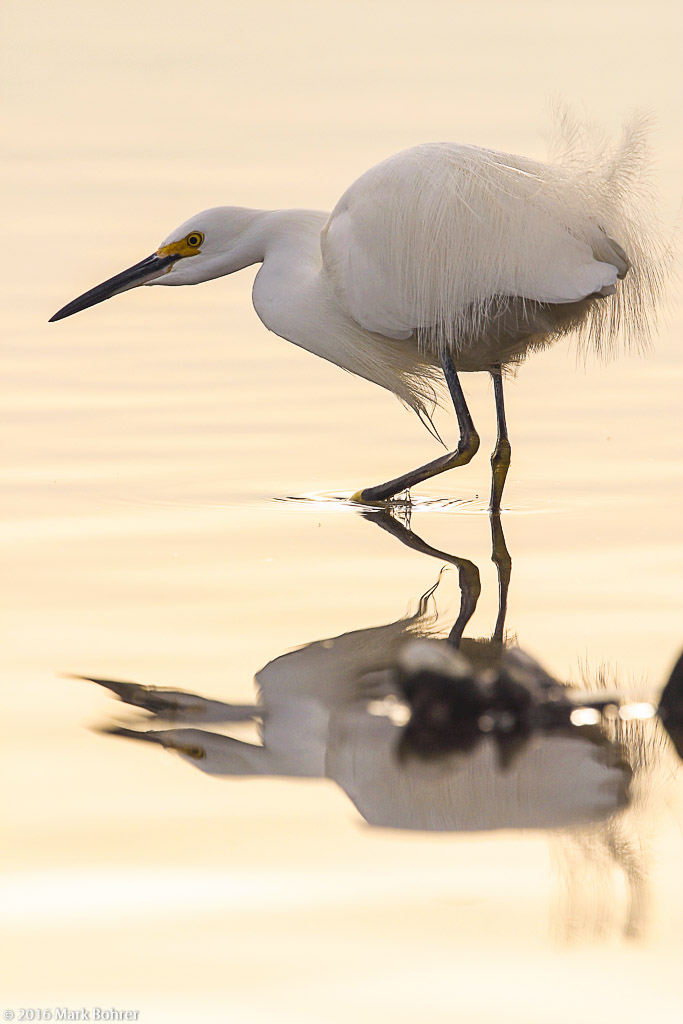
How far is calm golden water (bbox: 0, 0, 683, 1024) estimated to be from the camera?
258 cm

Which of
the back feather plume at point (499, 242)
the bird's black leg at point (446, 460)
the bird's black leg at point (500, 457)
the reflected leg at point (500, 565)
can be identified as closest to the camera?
the reflected leg at point (500, 565)

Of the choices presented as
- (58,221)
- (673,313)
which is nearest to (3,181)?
(58,221)

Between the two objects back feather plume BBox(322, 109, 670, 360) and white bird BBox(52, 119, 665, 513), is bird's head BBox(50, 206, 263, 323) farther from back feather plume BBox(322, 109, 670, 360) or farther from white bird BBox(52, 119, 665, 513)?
back feather plume BBox(322, 109, 670, 360)

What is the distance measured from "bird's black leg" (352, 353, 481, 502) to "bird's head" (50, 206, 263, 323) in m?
0.95

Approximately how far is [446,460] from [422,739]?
241 cm

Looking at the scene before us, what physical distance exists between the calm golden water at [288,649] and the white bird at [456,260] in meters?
0.49

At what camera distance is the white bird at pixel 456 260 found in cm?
523

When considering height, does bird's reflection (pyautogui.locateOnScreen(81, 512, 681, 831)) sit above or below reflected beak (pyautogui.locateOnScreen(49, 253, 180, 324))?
below

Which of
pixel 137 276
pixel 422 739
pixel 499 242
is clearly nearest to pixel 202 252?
pixel 137 276

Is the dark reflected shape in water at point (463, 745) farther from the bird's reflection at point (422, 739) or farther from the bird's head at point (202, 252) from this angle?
the bird's head at point (202, 252)

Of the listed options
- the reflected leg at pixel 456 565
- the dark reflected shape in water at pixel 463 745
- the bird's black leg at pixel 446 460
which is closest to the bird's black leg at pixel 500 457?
the bird's black leg at pixel 446 460

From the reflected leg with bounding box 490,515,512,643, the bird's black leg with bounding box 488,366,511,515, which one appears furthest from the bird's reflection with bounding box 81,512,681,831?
the bird's black leg with bounding box 488,366,511,515

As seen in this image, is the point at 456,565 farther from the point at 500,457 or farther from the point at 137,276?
the point at 137,276

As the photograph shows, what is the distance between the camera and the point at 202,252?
6.05 m
